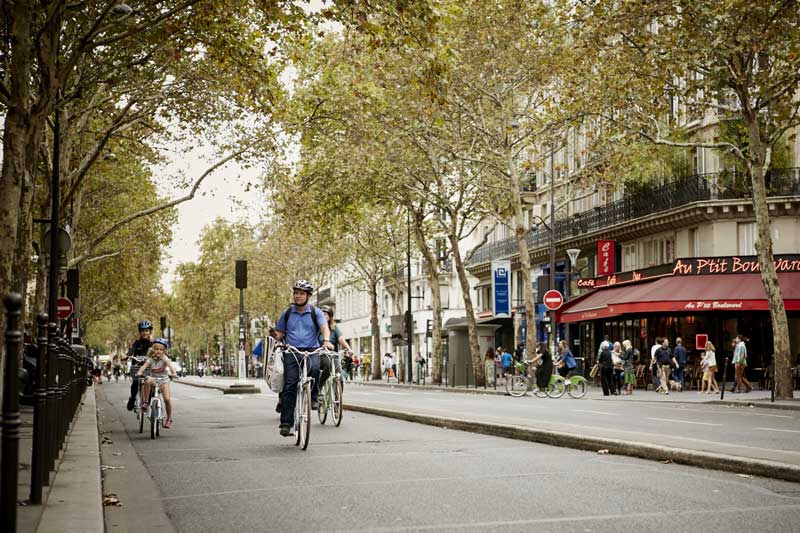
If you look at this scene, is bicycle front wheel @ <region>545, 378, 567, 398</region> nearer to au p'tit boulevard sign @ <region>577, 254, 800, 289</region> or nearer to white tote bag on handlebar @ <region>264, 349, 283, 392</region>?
au p'tit boulevard sign @ <region>577, 254, 800, 289</region>

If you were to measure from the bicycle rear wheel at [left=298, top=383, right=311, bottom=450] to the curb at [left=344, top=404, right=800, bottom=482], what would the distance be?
2801 mm

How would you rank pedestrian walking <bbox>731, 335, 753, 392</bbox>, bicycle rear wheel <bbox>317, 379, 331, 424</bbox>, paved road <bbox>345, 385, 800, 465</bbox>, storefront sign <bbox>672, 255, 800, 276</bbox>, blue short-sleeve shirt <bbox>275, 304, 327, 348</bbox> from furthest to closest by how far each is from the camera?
storefront sign <bbox>672, 255, 800, 276</bbox> → pedestrian walking <bbox>731, 335, 753, 392</bbox> → bicycle rear wheel <bbox>317, 379, 331, 424</bbox> → blue short-sleeve shirt <bbox>275, 304, 327, 348</bbox> → paved road <bbox>345, 385, 800, 465</bbox>

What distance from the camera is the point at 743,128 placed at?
3184cm

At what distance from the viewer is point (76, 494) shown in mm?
8062

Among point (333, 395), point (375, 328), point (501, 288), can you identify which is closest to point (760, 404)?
point (333, 395)

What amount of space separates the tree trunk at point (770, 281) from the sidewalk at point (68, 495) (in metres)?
20.3

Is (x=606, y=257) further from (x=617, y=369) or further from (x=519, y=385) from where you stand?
(x=519, y=385)

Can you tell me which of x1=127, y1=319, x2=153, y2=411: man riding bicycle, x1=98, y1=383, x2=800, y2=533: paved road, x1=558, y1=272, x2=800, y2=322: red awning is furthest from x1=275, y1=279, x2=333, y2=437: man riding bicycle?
x1=558, y1=272, x2=800, y2=322: red awning

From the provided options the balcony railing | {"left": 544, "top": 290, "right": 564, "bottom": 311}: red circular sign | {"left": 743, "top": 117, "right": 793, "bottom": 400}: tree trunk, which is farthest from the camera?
the balcony railing

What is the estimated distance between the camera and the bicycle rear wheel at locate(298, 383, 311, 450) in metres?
12.5

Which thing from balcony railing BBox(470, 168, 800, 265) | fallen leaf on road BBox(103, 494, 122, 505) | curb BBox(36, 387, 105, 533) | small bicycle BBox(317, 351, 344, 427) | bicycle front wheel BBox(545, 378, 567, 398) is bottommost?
fallen leaf on road BBox(103, 494, 122, 505)

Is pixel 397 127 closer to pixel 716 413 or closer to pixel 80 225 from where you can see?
pixel 80 225

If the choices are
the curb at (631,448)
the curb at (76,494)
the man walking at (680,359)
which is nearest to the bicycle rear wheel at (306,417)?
the curb at (76,494)

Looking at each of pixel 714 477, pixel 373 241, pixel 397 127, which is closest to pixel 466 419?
pixel 714 477
